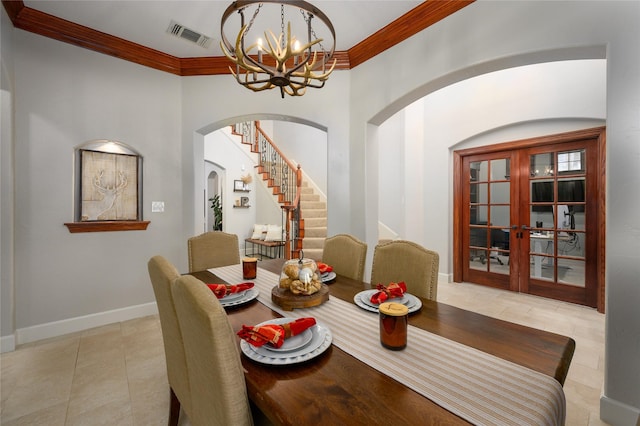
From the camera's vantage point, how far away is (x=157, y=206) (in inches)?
128

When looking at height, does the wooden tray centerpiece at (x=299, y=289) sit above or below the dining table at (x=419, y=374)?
above

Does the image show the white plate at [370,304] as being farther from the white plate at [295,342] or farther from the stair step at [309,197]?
the stair step at [309,197]

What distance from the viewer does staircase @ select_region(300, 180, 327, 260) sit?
212 inches

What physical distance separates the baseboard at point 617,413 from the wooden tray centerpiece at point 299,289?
1764mm

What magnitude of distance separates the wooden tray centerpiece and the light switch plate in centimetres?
239

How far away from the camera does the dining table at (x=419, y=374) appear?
0.72m

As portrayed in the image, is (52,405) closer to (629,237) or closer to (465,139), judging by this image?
(629,237)

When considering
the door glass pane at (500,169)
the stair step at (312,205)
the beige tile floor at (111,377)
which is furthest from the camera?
the stair step at (312,205)

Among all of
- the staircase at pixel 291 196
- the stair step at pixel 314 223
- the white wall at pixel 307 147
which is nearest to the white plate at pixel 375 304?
the staircase at pixel 291 196

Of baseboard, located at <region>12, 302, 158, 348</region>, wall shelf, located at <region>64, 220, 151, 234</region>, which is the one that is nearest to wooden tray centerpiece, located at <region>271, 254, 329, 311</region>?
wall shelf, located at <region>64, 220, 151, 234</region>

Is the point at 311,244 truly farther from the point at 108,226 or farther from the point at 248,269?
the point at 248,269

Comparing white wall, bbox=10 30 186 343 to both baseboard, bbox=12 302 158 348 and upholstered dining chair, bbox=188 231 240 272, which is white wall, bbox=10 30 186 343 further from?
upholstered dining chair, bbox=188 231 240 272

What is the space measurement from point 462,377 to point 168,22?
11.1 feet

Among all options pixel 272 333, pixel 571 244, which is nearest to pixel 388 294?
pixel 272 333
